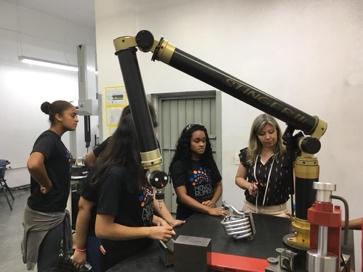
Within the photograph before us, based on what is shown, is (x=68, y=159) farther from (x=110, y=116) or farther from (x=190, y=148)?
(x=110, y=116)

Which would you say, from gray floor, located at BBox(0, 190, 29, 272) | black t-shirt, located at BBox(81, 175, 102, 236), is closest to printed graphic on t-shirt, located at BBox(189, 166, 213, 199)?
black t-shirt, located at BBox(81, 175, 102, 236)

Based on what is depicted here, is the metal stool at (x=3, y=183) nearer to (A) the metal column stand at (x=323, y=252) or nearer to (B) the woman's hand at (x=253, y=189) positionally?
(B) the woman's hand at (x=253, y=189)

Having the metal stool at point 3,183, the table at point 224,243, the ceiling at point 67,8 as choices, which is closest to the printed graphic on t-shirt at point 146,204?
the table at point 224,243

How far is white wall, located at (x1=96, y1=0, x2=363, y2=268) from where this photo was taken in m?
2.54

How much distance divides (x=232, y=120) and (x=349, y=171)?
113cm

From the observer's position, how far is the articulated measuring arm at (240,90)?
82 cm

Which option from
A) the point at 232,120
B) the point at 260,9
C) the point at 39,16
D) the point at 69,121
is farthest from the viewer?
the point at 39,16

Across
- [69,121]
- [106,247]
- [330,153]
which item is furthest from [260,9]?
[106,247]

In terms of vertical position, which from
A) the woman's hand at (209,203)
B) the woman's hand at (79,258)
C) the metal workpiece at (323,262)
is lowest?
the woman's hand at (79,258)

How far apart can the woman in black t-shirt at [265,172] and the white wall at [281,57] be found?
0.86 m

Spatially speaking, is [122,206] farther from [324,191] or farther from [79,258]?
[324,191]

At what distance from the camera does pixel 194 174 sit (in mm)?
2027

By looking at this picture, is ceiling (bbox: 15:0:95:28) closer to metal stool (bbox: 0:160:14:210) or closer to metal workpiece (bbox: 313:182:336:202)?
metal stool (bbox: 0:160:14:210)

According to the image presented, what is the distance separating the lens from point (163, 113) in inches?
141
